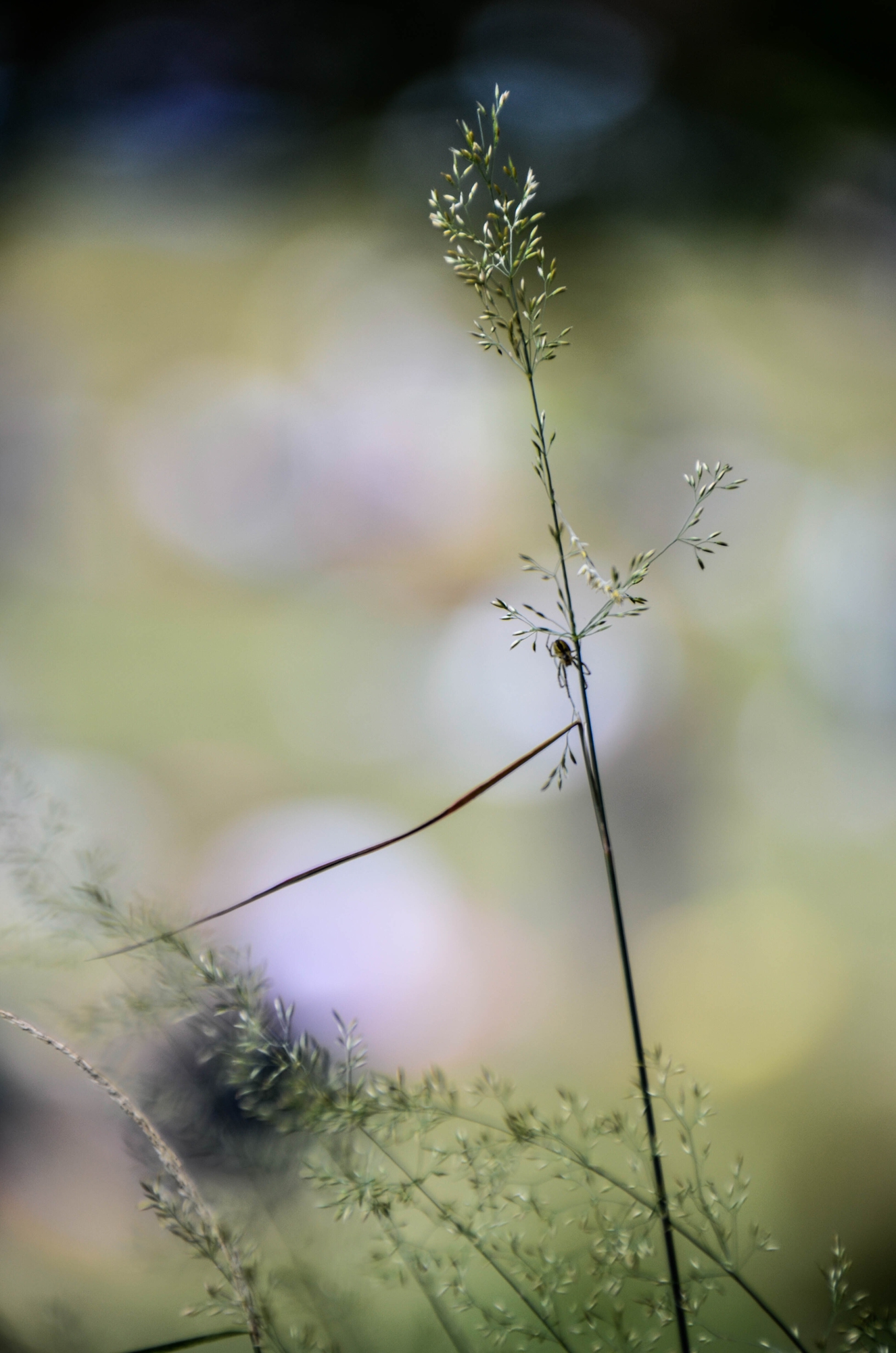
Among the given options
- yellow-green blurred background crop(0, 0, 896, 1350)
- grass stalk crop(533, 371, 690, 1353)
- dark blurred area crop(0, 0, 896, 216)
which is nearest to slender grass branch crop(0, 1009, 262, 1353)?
grass stalk crop(533, 371, 690, 1353)

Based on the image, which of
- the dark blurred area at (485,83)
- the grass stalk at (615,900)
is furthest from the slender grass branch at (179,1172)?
the dark blurred area at (485,83)

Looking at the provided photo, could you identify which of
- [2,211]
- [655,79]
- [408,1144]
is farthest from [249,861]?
[655,79]

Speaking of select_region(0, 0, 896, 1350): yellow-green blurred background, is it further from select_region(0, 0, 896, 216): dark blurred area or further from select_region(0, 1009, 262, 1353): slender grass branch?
select_region(0, 1009, 262, 1353): slender grass branch

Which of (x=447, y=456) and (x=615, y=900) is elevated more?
(x=447, y=456)

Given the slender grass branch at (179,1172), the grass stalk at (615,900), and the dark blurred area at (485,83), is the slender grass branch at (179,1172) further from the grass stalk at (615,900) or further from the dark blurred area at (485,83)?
the dark blurred area at (485,83)

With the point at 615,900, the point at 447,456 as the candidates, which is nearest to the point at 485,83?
the point at 447,456

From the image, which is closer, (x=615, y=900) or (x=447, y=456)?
(x=615, y=900)

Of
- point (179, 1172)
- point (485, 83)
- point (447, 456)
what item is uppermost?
point (485, 83)

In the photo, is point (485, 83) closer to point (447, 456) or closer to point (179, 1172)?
point (447, 456)
